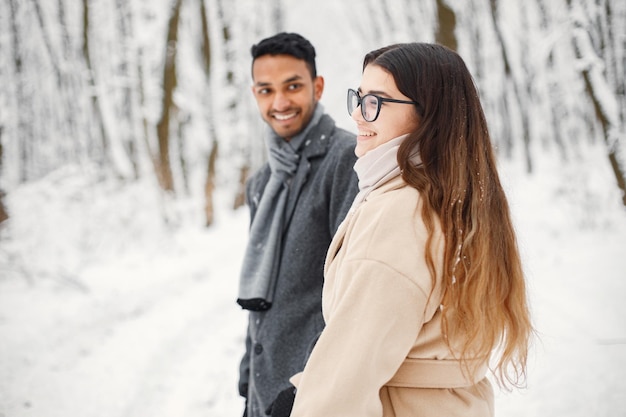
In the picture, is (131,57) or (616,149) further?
(131,57)

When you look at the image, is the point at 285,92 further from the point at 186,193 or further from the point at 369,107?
the point at 186,193

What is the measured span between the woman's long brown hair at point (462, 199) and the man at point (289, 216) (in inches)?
20.1

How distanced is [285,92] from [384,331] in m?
1.35

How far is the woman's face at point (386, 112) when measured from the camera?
4.07 feet

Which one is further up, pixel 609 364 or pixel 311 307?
pixel 311 307

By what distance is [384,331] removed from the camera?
100cm

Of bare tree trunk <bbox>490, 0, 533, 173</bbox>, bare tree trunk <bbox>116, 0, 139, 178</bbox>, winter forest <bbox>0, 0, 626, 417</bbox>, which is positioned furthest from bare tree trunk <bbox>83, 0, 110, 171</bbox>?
bare tree trunk <bbox>490, 0, 533, 173</bbox>

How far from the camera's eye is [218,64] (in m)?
12.7

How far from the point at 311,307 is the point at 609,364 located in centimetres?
324

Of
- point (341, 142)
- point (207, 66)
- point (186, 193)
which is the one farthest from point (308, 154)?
point (186, 193)

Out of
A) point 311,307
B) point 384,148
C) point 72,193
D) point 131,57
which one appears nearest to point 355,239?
point 384,148

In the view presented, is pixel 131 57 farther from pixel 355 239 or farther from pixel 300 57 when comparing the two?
pixel 355 239

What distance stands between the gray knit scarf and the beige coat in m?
0.80

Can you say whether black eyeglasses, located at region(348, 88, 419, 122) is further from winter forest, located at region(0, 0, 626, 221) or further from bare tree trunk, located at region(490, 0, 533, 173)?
bare tree trunk, located at region(490, 0, 533, 173)
